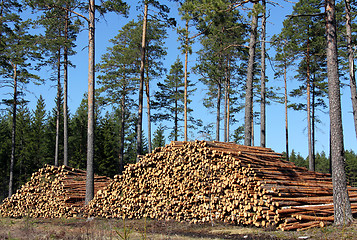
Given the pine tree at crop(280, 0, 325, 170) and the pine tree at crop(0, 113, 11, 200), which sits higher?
the pine tree at crop(280, 0, 325, 170)

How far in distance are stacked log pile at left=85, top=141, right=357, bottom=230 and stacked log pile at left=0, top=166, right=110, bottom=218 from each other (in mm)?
1571

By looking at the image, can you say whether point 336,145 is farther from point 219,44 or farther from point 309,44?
point 309,44

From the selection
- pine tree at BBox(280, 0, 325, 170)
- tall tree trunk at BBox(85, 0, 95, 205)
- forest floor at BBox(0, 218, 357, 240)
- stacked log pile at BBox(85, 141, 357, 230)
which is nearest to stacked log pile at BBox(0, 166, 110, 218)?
tall tree trunk at BBox(85, 0, 95, 205)

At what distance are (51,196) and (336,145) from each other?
1123cm

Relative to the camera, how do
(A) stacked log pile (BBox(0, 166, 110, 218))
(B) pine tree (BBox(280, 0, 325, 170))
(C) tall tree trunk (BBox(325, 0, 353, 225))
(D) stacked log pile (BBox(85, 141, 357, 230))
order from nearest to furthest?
1. (C) tall tree trunk (BBox(325, 0, 353, 225))
2. (D) stacked log pile (BBox(85, 141, 357, 230))
3. (A) stacked log pile (BBox(0, 166, 110, 218))
4. (B) pine tree (BBox(280, 0, 325, 170))

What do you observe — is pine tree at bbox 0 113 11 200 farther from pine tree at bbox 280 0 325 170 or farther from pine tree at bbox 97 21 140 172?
pine tree at bbox 280 0 325 170

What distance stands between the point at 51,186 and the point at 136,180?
459cm

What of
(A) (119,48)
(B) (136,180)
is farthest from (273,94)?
(B) (136,180)

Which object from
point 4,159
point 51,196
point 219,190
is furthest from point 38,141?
point 219,190

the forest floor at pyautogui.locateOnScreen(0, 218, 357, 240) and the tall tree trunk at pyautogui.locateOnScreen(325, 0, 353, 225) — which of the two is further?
the tall tree trunk at pyautogui.locateOnScreen(325, 0, 353, 225)

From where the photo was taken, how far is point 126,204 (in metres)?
11.6

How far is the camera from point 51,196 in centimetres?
1381

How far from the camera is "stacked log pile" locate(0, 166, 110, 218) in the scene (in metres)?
13.3

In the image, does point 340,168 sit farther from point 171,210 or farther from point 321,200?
point 171,210
